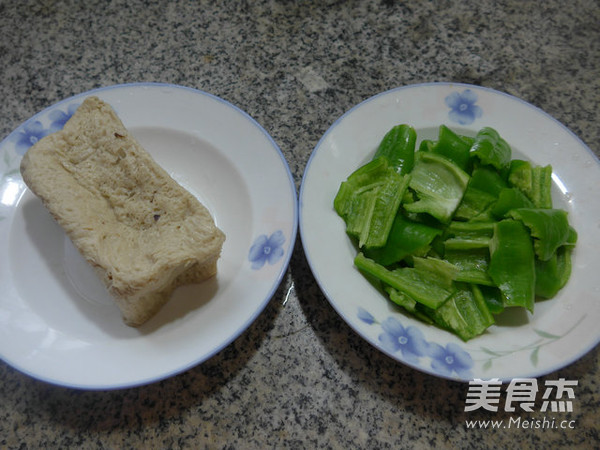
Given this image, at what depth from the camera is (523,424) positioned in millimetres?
1071

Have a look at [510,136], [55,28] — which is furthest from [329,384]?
[55,28]

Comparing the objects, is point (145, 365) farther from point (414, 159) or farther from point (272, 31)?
point (272, 31)

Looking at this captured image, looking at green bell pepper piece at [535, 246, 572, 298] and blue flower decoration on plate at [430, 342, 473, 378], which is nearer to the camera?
blue flower decoration on plate at [430, 342, 473, 378]

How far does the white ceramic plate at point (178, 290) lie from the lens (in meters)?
1.01

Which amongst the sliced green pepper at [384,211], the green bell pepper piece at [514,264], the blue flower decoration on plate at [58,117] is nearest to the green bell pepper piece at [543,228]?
the green bell pepper piece at [514,264]

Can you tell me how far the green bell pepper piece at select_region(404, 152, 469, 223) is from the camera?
Result: 3.66 ft

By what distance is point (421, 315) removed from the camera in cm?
107

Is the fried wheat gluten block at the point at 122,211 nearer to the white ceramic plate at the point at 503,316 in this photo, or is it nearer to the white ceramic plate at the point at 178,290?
the white ceramic plate at the point at 178,290

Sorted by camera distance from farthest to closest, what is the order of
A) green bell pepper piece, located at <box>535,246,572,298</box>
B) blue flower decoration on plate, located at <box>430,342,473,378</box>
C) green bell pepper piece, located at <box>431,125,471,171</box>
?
green bell pepper piece, located at <box>431,125,471,171</box>
green bell pepper piece, located at <box>535,246,572,298</box>
blue flower decoration on plate, located at <box>430,342,473,378</box>

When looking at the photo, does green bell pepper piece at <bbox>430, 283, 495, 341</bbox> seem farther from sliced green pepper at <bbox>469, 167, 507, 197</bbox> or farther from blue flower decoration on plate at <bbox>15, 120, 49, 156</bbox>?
blue flower decoration on plate at <bbox>15, 120, 49, 156</bbox>

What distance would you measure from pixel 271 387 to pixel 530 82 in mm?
1381

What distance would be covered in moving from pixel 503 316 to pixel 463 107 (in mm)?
608

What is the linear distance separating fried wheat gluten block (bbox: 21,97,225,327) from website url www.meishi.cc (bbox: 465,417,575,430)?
2.48ft

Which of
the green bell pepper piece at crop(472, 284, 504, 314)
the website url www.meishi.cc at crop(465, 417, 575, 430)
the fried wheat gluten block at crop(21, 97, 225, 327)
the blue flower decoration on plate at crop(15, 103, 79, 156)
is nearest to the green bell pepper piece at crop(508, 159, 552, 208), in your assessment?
the green bell pepper piece at crop(472, 284, 504, 314)
